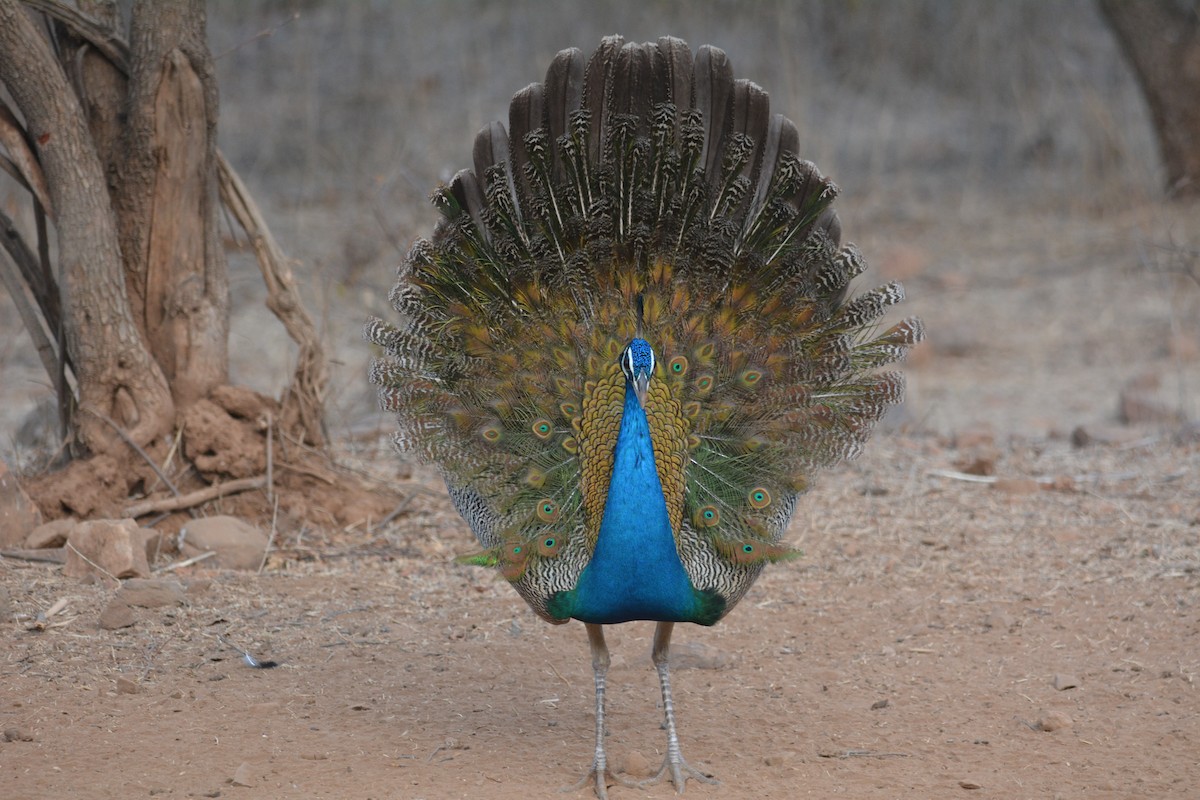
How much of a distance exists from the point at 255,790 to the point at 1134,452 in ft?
22.2

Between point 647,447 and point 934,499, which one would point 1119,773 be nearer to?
point 647,447

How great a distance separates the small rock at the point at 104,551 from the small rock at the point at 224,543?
0.41m

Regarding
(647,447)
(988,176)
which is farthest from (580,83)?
(988,176)

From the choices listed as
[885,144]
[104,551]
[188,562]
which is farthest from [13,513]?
[885,144]

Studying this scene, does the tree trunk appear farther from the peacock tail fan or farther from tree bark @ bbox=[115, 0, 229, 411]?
tree bark @ bbox=[115, 0, 229, 411]

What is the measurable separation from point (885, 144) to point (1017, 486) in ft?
41.3

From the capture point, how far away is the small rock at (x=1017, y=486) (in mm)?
8094

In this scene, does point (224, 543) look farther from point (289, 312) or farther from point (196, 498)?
point (289, 312)

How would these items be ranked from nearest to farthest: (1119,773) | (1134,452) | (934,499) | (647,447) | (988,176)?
1. (647,447)
2. (1119,773)
3. (934,499)
4. (1134,452)
5. (988,176)

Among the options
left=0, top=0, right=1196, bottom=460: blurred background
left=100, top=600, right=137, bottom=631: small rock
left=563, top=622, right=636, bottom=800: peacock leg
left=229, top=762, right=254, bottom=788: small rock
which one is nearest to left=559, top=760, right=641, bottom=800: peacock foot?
left=563, top=622, right=636, bottom=800: peacock leg

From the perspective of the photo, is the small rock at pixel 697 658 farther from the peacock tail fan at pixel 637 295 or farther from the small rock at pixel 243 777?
the small rock at pixel 243 777

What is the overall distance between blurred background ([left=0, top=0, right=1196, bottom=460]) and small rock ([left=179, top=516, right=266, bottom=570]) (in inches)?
144

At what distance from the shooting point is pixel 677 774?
470cm

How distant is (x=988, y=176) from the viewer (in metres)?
19.0
